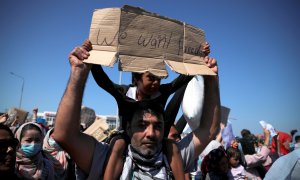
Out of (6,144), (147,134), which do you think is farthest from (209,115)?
(6,144)

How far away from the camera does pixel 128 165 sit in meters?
1.86

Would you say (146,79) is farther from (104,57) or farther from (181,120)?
(181,120)

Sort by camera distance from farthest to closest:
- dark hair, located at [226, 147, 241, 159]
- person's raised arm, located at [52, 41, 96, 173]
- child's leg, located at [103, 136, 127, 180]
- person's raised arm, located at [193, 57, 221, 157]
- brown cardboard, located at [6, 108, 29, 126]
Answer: brown cardboard, located at [6, 108, 29, 126]
dark hair, located at [226, 147, 241, 159]
person's raised arm, located at [193, 57, 221, 157]
child's leg, located at [103, 136, 127, 180]
person's raised arm, located at [52, 41, 96, 173]

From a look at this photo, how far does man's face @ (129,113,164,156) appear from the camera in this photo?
1.90 metres

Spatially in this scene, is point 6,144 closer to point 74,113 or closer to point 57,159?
point 57,159

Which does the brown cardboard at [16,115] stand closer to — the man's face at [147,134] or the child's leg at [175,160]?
the man's face at [147,134]

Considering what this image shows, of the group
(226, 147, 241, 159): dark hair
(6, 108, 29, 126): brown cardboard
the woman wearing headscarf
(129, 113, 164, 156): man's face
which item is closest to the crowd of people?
(129, 113, 164, 156): man's face

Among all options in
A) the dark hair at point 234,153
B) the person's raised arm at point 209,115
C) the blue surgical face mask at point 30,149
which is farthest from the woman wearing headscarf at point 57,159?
the dark hair at point 234,153

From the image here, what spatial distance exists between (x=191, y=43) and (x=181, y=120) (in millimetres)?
2377

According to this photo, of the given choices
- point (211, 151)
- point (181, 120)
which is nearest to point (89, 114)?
point (181, 120)

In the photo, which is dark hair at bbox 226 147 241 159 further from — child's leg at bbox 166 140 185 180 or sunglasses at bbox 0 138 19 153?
sunglasses at bbox 0 138 19 153

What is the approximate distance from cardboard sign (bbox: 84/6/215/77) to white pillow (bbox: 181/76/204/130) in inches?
40.3

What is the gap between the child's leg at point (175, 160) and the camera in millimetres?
1931

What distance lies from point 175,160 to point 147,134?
12.5 inches
